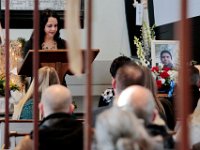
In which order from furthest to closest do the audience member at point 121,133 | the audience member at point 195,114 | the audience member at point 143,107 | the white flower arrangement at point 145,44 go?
the white flower arrangement at point 145,44 → the audience member at point 195,114 → the audience member at point 143,107 → the audience member at point 121,133

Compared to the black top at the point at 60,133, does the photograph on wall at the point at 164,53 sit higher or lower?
higher

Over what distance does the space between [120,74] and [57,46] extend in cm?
168

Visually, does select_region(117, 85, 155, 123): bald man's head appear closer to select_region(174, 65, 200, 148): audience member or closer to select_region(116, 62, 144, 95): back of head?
select_region(174, 65, 200, 148): audience member

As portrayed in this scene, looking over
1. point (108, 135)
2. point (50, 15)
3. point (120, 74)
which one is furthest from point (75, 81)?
point (108, 135)

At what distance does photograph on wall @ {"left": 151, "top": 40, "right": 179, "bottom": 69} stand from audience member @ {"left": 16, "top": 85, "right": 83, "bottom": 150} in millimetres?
2846

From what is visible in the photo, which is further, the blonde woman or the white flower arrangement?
the white flower arrangement

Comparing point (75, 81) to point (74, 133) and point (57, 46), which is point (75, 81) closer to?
point (57, 46)

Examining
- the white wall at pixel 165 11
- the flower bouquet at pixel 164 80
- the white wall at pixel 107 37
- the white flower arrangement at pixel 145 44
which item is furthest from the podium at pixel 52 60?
the white wall at pixel 107 37

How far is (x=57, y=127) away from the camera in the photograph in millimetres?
1716

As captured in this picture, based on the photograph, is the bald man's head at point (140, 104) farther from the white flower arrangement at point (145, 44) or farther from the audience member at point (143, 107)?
the white flower arrangement at point (145, 44)

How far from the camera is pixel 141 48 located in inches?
199

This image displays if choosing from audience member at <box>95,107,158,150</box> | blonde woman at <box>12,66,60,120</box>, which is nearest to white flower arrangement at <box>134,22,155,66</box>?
blonde woman at <box>12,66,60,120</box>

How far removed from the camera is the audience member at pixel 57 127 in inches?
66.5

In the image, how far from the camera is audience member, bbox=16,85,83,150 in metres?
1.69
